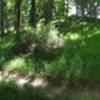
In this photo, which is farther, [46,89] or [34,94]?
[46,89]

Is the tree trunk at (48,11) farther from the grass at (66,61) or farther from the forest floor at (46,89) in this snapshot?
the forest floor at (46,89)

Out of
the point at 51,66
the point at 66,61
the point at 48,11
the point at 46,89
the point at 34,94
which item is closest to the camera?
the point at 34,94

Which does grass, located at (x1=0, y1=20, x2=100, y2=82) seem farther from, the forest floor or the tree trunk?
the tree trunk

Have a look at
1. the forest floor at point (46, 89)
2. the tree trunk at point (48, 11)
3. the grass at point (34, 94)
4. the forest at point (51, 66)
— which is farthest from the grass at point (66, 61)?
the tree trunk at point (48, 11)

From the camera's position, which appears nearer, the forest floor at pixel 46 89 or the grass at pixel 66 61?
the forest floor at pixel 46 89

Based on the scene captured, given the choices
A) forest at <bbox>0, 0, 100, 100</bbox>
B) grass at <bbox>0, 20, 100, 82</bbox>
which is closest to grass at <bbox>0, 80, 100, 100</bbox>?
forest at <bbox>0, 0, 100, 100</bbox>

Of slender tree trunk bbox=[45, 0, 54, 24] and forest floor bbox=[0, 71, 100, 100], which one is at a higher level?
slender tree trunk bbox=[45, 0, 54, 24]

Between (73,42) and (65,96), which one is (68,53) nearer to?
(73,42)

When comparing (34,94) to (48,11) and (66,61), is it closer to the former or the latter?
(66,61)

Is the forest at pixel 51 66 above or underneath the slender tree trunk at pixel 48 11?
underneath

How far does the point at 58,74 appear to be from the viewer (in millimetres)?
10703

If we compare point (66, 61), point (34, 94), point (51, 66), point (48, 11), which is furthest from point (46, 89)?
point (48, 11)

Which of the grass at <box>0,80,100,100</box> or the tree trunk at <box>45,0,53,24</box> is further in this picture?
the tree trunk at <box>45,0,53,24</box>

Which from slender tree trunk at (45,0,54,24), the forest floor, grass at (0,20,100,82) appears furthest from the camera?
slender tree trunk at (45,0,54,24)
